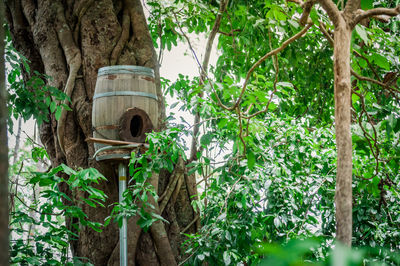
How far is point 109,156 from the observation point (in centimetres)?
397

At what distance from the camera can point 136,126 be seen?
4152mm

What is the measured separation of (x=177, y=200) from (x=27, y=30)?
235cm

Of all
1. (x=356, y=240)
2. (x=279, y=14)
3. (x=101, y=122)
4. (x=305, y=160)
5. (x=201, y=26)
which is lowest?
(x=356, y=240)

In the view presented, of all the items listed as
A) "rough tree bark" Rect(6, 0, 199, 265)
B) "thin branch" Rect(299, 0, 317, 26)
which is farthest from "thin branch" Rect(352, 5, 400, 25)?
"rough tree bark" Rect(6, 0, 199, 265)

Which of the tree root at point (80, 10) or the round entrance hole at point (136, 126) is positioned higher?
the tree root at point (80, 10)

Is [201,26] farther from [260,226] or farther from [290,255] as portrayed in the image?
[290,255]

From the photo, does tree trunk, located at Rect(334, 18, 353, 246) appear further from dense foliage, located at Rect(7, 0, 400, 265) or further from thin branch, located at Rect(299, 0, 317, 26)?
dense foliage, located at Rect(7, 0, 400, 265)

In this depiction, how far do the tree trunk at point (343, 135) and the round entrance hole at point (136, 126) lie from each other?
260 centimetres

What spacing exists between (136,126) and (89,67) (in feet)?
2.84

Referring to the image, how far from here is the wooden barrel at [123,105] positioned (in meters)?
4.02

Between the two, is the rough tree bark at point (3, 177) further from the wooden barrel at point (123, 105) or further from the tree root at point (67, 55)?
the tree root at point (67, 55)

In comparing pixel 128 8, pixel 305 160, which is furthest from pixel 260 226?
pixel 128 8

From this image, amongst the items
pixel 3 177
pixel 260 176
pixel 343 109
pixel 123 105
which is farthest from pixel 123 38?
pixel 3 177

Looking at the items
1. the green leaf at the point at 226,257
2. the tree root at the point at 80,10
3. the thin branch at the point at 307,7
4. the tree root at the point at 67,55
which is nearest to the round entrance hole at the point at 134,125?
the tree root at the point at 67,55
